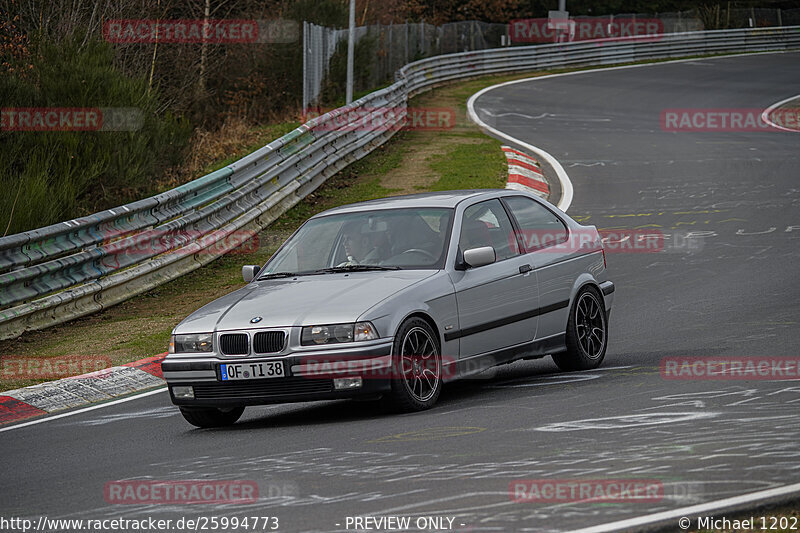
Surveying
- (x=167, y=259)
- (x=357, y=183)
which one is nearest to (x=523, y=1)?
(x=357, y=183)

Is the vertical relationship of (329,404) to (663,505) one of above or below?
below

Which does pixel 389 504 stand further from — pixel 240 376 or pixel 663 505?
pixel 240 376

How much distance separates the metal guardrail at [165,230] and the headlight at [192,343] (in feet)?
13.6

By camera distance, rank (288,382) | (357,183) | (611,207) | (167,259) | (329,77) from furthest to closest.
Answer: (329,77)
(357,183)
(611,207)
(167,259)
(288,382)

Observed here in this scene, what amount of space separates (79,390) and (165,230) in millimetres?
4747

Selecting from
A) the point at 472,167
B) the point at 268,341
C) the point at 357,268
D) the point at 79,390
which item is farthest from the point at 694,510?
the point at 472,167

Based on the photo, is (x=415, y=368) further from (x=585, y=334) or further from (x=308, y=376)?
(x=585, y=334)

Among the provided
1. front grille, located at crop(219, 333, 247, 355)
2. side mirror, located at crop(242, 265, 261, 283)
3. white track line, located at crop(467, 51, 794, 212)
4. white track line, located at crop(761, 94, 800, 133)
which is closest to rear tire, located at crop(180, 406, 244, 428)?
front grille, located at crop(219, 333, 247, 355)

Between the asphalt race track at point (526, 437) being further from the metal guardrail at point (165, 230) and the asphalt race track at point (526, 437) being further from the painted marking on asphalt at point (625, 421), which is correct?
the metal guardrail at point (165, 230)

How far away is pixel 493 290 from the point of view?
8773mm

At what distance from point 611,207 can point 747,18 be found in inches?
1838

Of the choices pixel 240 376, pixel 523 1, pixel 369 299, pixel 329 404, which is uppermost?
pixel 523 1

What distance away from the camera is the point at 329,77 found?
2883 centimetres

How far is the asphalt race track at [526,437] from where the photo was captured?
17.9 feet
